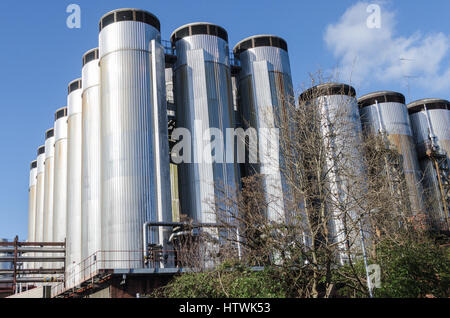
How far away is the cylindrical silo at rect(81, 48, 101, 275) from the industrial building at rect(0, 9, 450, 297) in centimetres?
11

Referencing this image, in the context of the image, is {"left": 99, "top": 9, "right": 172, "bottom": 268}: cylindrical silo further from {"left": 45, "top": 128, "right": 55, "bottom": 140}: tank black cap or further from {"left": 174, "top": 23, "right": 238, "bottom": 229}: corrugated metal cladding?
{"left": 45, "top": 128, "right": 55, "bottom": 140}: tank black cap

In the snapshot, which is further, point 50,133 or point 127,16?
point 50,133

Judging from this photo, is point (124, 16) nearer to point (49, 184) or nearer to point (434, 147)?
point (49, 184)

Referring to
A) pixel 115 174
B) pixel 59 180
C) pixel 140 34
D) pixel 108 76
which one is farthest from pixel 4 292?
pixel 140 34

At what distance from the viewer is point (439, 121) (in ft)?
195

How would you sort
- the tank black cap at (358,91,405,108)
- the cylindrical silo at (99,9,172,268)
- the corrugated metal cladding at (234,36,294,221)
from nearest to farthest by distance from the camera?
1. the cylindrical silo at (99,9,172,268)
2. the corrugated metal cladding at (234,36,294,221)
3. the tank black cap at (358,91,405,108)

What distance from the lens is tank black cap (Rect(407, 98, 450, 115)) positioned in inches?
2376

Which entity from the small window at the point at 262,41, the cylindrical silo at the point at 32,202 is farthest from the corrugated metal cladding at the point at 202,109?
the cylindrical silo at the point at 32,202

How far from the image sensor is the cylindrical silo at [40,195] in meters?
66.4

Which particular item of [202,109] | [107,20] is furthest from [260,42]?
[107,20]

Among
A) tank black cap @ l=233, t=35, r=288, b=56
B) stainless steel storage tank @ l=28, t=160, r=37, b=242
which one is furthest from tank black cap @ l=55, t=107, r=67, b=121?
tank black cap @ l=233, t=35, r=288, b=56

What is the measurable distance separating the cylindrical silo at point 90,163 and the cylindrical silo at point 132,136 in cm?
432

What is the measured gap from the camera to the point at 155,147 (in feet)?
129

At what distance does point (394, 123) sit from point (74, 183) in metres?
35.9
